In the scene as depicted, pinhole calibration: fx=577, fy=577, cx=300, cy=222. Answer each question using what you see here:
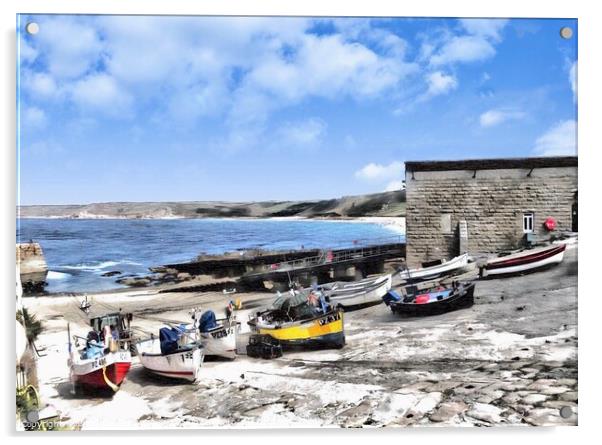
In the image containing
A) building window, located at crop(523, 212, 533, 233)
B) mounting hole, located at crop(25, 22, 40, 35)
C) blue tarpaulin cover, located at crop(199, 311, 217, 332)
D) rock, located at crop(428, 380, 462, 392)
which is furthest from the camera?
building window, located at crop(523, 212, 533, 233)

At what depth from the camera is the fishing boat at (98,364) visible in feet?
11.9

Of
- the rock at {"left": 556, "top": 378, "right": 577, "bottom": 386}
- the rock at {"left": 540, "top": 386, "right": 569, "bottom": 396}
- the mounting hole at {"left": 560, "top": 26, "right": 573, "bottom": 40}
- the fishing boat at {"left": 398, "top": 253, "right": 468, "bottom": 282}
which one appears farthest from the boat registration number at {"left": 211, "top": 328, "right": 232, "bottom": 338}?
the mounting hole at {"left": 560, "top": 26, "right": 573, "bottom": 40}

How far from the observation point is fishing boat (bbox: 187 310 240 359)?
12.3 ft

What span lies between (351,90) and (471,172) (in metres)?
0.97

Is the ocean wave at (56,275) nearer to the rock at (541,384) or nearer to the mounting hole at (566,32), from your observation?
the rock at (541,384)

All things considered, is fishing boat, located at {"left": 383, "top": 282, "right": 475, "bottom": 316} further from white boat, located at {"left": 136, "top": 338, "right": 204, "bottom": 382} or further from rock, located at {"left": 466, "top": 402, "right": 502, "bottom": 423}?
white boat, located at {"left": 136, "top": 338, "right": 204, "bottom": 382}

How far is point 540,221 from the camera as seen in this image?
3.87 metres

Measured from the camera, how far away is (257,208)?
12.8 feet

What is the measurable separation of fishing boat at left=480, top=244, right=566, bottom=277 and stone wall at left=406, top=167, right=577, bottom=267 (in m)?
0.08

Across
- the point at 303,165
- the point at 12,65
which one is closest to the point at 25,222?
the point at 12,65

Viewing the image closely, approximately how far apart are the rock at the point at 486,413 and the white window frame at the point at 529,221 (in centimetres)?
119

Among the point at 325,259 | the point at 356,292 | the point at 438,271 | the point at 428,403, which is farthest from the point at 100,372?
the point at 438,271

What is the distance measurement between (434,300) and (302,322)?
90 cm

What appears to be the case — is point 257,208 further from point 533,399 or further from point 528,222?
point 533,399
